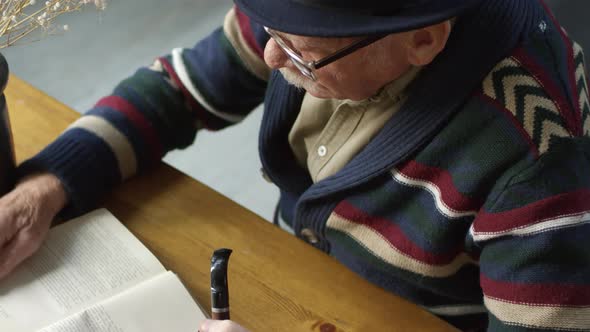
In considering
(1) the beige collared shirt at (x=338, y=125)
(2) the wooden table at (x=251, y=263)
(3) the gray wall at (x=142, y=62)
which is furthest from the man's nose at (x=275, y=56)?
(3) the gray wall at (x=142, y=62)

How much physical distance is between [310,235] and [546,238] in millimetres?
353

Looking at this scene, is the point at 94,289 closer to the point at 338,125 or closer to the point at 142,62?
the point at 338,125

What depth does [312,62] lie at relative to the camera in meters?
0.73

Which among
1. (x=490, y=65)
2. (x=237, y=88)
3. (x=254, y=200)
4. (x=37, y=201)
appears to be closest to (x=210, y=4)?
(x=254, y=200)

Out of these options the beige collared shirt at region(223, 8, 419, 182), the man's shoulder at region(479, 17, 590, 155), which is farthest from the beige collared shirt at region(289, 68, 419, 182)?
the man's shoulder at region(479, 17, 590, 155)

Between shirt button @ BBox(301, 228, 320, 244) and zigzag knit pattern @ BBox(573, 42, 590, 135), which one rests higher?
zigzag knit pattern @ BBox(573, 42, 590, 135)

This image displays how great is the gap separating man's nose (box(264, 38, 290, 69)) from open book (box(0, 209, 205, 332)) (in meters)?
0.28

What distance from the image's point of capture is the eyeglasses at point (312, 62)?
69 cm

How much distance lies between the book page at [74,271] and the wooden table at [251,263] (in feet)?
0.09

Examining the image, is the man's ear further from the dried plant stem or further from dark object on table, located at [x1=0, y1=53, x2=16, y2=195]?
dark object on table, located at [x1=0, y1=53, x2=16, y2=195]

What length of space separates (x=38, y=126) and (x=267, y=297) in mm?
469

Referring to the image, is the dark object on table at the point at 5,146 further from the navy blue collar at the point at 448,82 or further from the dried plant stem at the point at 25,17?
the navy blue collar at the point at 448,82

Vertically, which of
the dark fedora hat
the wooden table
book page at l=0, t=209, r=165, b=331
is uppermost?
the dark fedora hat

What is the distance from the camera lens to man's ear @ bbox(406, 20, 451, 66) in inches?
27.5
